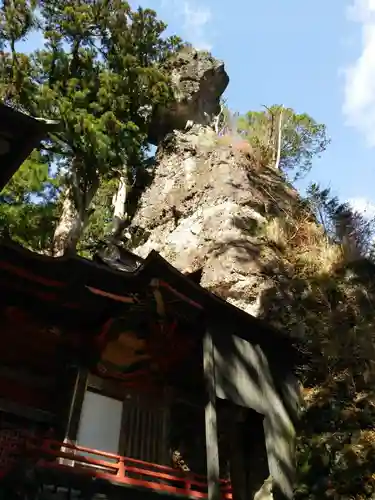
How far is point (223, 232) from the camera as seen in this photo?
16.1 metres

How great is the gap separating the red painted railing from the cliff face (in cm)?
138

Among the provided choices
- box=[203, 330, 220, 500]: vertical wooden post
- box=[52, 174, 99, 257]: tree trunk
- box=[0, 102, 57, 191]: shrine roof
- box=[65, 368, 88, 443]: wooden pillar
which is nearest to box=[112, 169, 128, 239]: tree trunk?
box=[52, 174, 99, 257]: tree trunk

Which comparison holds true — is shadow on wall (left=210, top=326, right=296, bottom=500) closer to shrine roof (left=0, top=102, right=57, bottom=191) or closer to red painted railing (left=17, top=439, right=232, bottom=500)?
red painted railing (left=17, top=439, right=232, bottom=500)

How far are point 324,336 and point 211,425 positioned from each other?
5276 millimetres

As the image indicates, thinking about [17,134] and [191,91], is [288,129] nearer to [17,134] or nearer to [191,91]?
[191,91]

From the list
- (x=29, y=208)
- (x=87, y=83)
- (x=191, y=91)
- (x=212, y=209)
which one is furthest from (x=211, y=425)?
(x=191, y=91)

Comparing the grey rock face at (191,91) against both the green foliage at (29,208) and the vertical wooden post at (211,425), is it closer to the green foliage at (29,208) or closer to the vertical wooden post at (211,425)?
the green foliage at (29,208)

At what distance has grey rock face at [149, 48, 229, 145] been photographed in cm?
2328

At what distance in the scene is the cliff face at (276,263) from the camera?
10.0 meters

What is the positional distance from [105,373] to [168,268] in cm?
267

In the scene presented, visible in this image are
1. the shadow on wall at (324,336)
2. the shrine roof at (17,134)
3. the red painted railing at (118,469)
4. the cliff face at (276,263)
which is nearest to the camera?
the shrine roof at (17,134)

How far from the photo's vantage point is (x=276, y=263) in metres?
15.2

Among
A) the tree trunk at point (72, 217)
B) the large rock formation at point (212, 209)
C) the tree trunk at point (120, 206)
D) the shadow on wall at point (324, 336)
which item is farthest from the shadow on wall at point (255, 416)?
the tree trunk at point (120, 206)

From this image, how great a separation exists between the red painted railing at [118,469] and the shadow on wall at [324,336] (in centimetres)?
170
